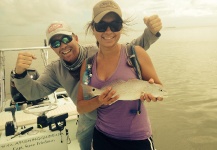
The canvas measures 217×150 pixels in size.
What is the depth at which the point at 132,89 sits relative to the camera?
2094mm

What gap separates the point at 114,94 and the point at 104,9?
0.86m

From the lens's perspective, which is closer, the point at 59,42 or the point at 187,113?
the point at 59,42

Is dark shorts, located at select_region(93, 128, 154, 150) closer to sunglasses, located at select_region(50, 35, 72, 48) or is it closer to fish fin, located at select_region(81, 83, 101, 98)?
fish fin, located at select_region(81, 83, 101, 98)

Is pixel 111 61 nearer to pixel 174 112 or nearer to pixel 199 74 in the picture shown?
pixel 174 112

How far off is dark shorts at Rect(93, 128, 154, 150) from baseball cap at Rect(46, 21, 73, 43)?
1470 mm

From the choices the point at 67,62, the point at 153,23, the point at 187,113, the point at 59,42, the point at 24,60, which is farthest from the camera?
the point at 187,113

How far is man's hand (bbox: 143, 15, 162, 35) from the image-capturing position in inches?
112

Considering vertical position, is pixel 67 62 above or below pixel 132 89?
above

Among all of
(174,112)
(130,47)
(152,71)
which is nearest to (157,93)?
(152,71)

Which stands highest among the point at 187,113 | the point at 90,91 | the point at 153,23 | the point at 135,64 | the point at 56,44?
the point at 153,23

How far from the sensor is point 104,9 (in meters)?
2.26

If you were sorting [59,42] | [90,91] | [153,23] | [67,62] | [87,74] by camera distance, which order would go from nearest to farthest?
[90,91] → [87,74] → [153,23] → [59,42] → [67,62]

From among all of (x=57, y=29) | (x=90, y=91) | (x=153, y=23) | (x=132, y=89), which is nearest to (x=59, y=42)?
(x=57, y=29)

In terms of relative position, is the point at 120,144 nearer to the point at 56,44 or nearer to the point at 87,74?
the point at 87,74
